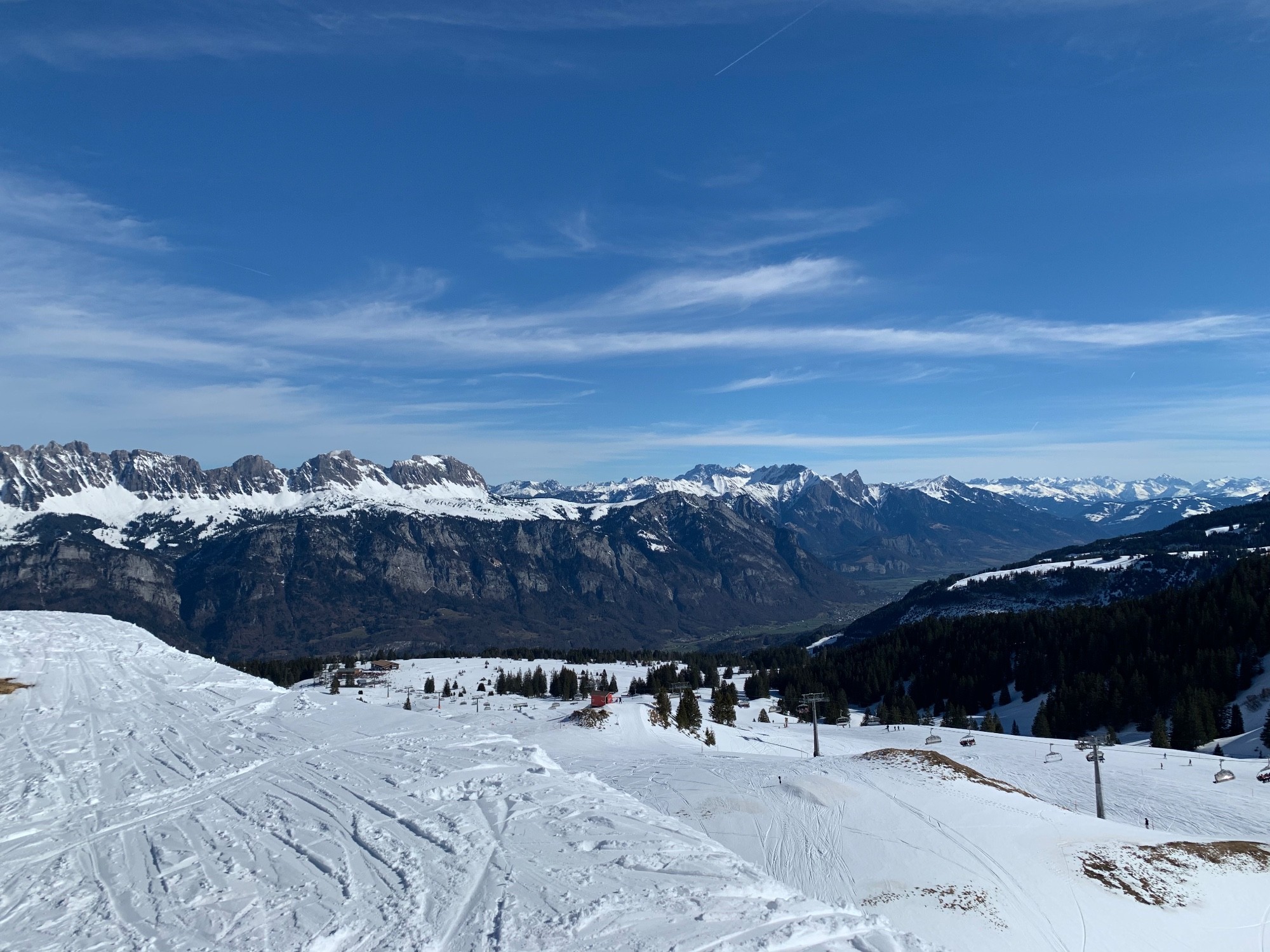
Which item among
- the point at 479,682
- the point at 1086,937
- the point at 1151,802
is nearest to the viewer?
the point at 1086,937

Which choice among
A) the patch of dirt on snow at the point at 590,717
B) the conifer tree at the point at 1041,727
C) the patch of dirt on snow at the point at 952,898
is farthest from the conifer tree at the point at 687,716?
the patch of dirt on snow at the point at 952,898

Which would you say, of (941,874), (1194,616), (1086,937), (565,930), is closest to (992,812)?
(941,874)

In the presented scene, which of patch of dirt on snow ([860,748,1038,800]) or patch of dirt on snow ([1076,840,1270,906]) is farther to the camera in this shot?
patch of dirt on snow ([860,748,1038,800])

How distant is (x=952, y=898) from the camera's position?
908 inches

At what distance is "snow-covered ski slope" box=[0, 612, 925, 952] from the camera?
1554 centimetres

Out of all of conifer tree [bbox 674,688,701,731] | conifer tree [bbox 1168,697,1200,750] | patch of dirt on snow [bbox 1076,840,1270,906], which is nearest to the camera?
patch of dirt on snow [bbox 1076,840,1270,906]

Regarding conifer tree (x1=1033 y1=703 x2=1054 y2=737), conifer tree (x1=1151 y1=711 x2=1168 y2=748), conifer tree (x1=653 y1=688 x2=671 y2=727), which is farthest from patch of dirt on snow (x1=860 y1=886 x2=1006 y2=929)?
conifer tree (x1=1033 y1=703 x2=1054 y2=737)

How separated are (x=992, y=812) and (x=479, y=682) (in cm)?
11134

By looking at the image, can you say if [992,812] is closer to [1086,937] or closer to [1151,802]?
[1086,937]

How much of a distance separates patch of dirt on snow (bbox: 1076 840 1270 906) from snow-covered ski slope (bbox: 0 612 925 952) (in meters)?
13.9

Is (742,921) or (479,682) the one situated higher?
(742,921)

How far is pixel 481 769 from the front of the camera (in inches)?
1172

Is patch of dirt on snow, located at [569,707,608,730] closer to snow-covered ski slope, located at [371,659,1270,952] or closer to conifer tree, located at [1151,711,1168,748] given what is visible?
snow-covered ski slope, located at [371,659,1270,952]

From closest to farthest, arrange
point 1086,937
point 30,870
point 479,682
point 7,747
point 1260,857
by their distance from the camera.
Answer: point 30,870 → point 1086,937 → point 1260,857 → point 7,747 → point 479,682
